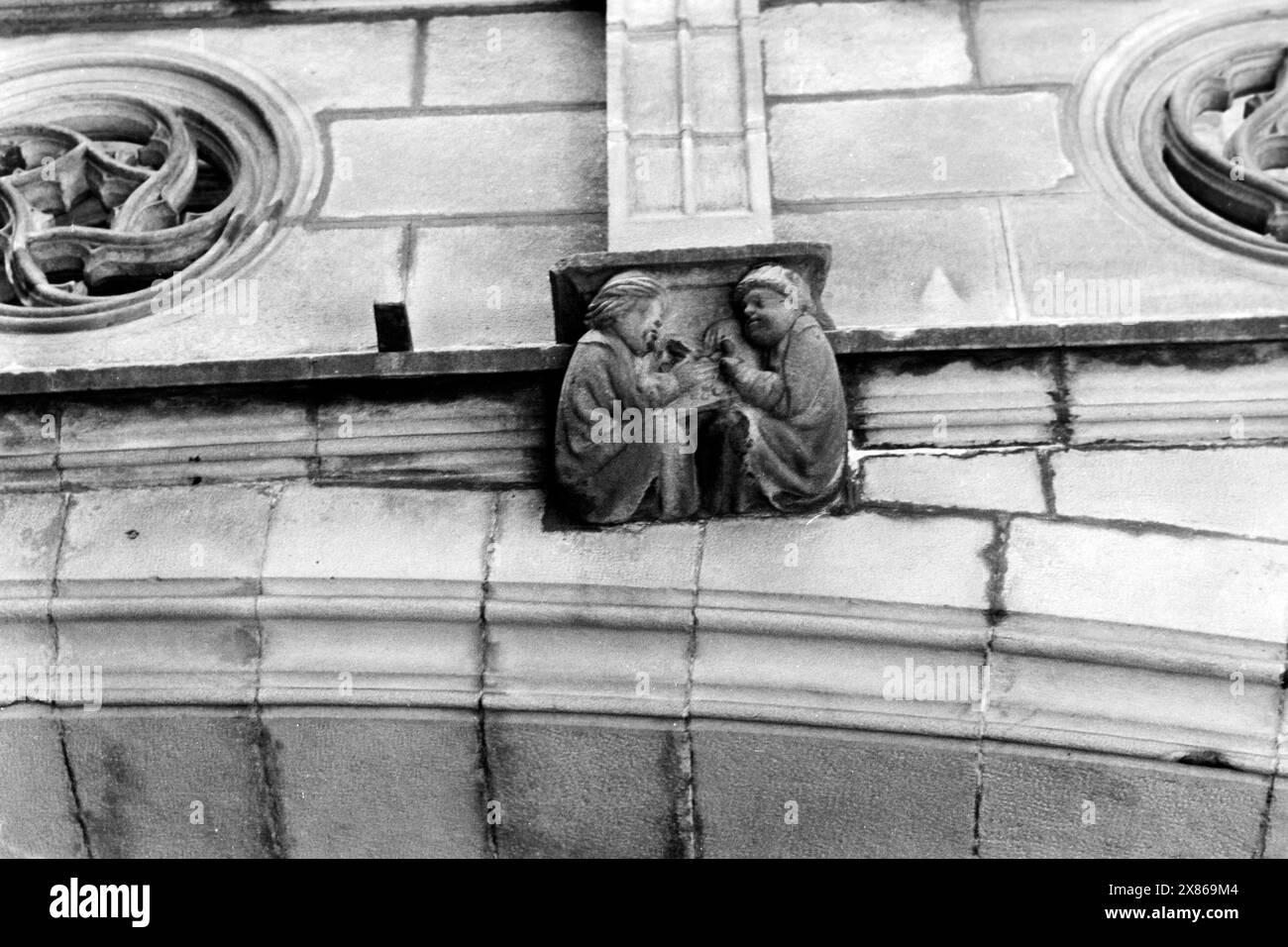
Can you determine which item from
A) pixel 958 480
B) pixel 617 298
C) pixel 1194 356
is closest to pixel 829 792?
pixel 958 480

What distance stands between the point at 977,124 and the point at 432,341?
70.2 inches

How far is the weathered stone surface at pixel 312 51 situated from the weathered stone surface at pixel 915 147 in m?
1.24

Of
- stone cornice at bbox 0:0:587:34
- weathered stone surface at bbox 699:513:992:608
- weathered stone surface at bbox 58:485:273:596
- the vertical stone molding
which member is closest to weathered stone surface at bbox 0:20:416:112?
stone cornice at bbox 0:0:587:34

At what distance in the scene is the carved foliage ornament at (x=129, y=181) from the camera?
6.98m

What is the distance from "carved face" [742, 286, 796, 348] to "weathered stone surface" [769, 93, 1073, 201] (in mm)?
910

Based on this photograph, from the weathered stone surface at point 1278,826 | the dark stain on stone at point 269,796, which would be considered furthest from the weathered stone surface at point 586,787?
the weathered stone surface at point 1278,826

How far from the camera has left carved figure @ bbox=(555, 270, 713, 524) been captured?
240 inches

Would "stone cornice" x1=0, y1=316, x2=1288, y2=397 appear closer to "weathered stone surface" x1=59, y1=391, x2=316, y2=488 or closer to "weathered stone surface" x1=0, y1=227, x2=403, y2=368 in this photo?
"weathered stone surface" x1=59, y1=391, x2=316, y2=488

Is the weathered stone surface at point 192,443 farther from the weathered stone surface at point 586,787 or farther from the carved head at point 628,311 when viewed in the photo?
the weathered stone surface at point 586,787

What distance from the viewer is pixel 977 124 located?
282 inches

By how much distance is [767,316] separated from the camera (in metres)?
6.14

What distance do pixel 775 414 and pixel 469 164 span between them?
1.58 meters
